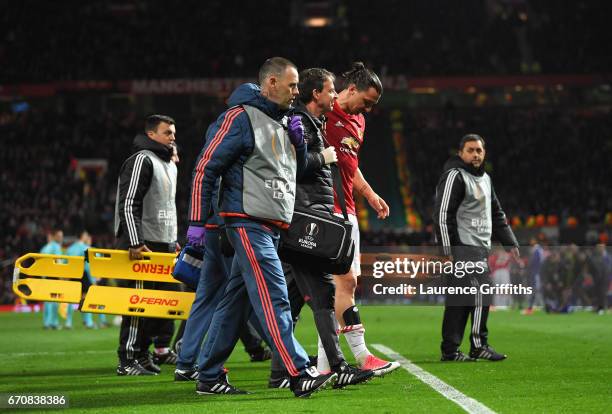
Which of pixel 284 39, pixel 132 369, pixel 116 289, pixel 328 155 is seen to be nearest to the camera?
pixel 328 155

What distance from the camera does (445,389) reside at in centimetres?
742

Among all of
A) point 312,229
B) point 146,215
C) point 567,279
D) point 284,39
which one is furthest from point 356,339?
point 284,39

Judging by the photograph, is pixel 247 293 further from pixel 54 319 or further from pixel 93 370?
pixel 54 319

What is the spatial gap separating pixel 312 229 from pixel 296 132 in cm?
68

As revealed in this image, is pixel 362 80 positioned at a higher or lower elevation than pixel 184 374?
higher

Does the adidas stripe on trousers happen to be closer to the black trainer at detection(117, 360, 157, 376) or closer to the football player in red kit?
the football player in red kit

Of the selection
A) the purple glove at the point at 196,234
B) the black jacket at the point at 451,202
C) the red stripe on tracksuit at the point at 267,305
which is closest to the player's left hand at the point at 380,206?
the purple glove at the point at 196,234

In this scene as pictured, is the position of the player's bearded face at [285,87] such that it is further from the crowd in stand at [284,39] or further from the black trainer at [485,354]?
the crowd in stand at [284,39]

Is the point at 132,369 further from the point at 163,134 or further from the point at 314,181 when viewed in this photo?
the point at 314,181

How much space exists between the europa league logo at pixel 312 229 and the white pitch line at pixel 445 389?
4.51ft

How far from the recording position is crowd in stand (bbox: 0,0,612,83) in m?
49.0

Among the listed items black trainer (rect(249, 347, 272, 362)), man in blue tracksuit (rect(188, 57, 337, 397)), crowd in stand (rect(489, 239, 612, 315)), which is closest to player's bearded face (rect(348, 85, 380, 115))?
man in blue tracksuit (rect(188, 57, 337, 397))

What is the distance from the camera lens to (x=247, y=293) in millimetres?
7258

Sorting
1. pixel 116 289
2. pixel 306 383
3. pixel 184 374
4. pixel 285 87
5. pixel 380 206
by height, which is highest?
pixel 285 87
